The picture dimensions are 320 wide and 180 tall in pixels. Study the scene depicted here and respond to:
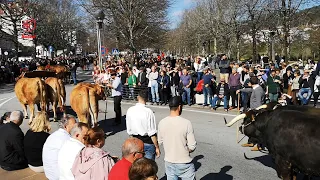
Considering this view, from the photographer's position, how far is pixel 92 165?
4.18 meters

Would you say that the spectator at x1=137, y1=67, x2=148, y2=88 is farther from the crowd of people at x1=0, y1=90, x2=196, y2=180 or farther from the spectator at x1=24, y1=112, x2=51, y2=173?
the spectator at x1=24, y1=112, x2=51, y2=173

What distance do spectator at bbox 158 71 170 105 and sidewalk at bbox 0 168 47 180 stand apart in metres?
10.1

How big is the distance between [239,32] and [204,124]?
1009 inches

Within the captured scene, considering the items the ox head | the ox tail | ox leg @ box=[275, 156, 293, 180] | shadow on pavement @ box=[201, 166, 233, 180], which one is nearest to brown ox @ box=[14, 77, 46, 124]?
the ox tail

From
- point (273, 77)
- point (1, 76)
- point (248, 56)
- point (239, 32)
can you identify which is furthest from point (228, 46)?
point (273, 77)

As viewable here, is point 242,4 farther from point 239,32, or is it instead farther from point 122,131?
point 122,131

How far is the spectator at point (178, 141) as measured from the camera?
16.3 ft

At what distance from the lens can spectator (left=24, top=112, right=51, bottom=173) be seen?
6.33 m

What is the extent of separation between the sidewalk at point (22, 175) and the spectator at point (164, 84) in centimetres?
1008

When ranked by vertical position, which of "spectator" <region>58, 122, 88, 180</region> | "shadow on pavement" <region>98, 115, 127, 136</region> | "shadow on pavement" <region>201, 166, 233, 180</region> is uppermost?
"spectator" <region>58, 122, 88, 180</region>

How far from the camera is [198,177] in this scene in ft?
23.5

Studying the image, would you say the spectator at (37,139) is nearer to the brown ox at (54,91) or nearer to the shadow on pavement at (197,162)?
the shadow on pavement at (197,162)

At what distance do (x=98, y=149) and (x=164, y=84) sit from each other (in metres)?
11.9

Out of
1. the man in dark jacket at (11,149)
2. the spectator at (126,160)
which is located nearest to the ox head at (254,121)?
the spectator at (126,160)
